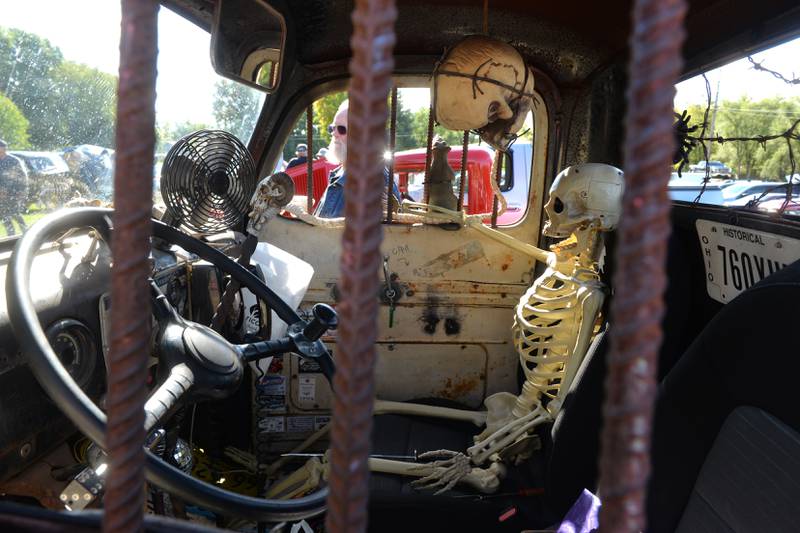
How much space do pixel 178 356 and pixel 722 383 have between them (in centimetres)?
121

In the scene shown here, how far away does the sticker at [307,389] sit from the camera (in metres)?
2.92

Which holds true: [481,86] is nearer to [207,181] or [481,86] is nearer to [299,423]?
[207,181]

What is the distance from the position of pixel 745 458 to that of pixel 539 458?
3.59 ft

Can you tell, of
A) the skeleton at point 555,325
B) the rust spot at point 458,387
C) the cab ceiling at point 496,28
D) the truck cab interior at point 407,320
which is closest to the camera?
the truck cab interior at point 407,320

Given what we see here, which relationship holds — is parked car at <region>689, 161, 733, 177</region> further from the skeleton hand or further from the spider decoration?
the skeleton hand

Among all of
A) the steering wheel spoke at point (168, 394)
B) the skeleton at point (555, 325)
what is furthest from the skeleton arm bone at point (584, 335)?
the steering wheel spoke at point (168, 394)

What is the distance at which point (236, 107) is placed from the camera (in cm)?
268

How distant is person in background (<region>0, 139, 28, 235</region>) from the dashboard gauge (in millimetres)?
296

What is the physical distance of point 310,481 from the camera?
2.40m

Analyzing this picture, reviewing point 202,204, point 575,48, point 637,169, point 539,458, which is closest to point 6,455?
point 202,204

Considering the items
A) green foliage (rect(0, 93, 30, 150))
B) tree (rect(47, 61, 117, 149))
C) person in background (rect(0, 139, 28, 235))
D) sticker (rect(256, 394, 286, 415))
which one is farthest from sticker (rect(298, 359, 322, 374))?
green foliage (rect(0, 93, 30, 150))

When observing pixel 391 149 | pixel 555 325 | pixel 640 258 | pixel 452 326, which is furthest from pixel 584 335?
pixel 640 258

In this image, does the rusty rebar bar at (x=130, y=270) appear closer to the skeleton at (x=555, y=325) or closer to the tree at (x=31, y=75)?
the tree at (x=31, y=75)

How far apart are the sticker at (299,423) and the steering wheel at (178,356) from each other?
4.25 ft
